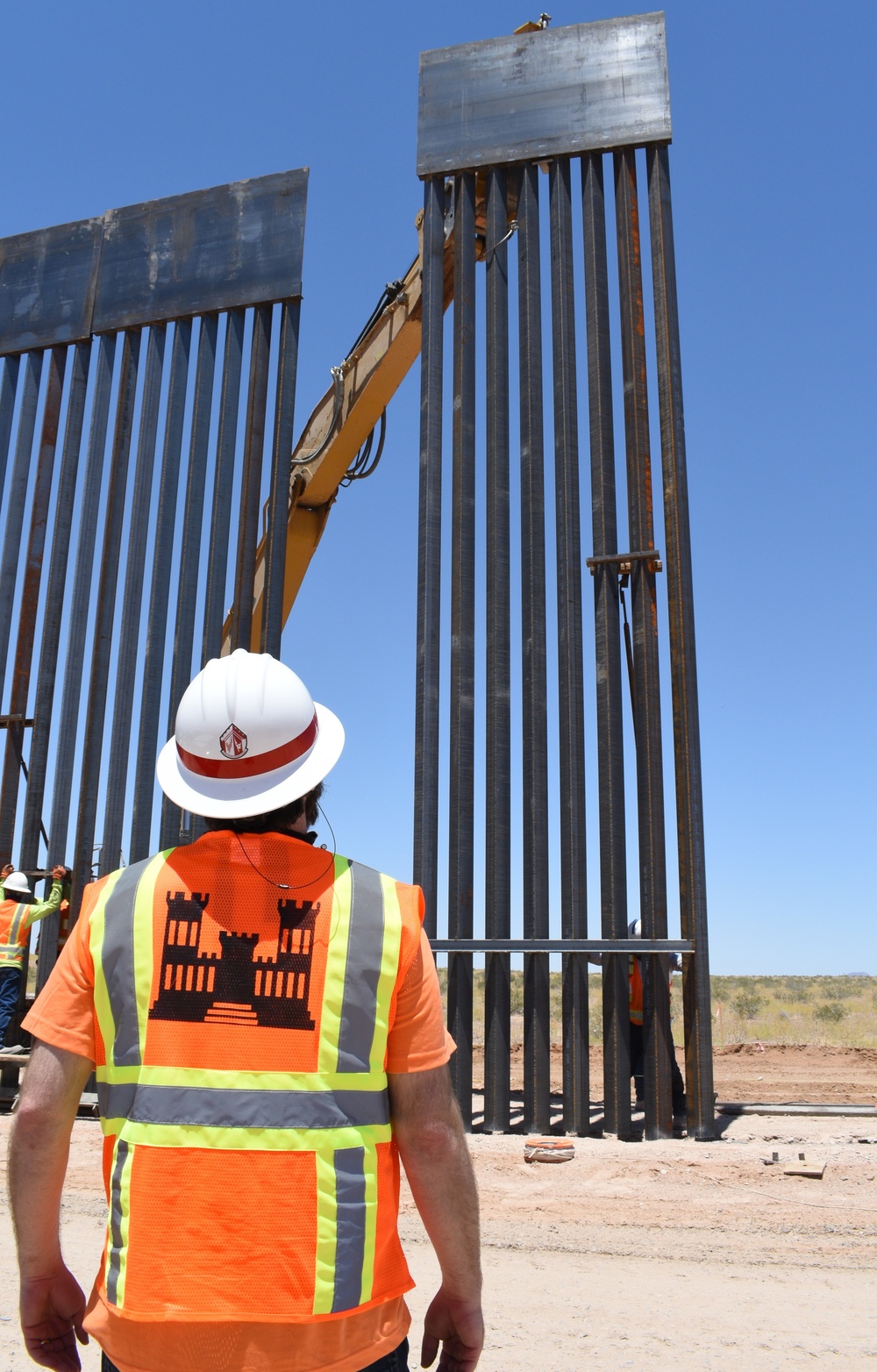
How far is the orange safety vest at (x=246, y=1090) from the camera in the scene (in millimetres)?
1808

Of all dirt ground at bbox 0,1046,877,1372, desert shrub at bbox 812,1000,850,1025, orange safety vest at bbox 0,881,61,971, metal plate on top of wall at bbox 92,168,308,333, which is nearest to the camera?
dirt ground at bbox 0,1046,877,1372

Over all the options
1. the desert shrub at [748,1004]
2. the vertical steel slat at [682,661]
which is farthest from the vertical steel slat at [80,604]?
the desert shrub at [748,1004]

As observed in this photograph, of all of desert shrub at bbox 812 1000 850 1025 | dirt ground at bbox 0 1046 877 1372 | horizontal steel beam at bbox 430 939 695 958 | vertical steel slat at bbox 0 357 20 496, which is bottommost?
dirt ground at bbox 0 1046 877 1372

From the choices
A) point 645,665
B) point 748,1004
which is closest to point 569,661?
point 645,665

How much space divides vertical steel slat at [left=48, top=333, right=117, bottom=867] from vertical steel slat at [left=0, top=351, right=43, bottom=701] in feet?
3.19

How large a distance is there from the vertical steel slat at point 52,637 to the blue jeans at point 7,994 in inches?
10.0

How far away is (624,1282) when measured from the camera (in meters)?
5.37

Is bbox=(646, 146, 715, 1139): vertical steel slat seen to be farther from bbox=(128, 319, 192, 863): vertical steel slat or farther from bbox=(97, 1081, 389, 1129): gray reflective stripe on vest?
bbox=(97, 1081, 389, 1129): gray reflective stripe on vest

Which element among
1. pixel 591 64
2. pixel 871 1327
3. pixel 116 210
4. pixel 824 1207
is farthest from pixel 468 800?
pixel 116 210

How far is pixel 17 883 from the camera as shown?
11461 millimetres

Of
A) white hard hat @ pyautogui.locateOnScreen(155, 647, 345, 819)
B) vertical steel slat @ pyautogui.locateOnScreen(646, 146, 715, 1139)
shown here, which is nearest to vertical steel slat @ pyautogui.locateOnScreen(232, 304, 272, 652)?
vertical steel slat @ pyautogui.locateOnScreen(646, 146, 715, 1139)

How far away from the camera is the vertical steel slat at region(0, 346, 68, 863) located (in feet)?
40.8

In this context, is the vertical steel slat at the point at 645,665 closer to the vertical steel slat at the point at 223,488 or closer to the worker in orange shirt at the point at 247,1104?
the vertical steel slat at the point at 223,488

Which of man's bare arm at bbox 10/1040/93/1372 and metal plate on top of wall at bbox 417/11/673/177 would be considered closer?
man's bare arm at bbox 10/1040/93/1372
